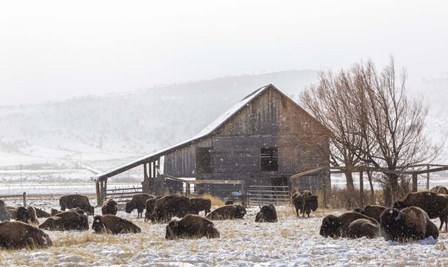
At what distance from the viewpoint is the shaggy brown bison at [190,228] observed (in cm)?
1636

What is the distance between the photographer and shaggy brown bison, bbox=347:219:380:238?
50.8 feet

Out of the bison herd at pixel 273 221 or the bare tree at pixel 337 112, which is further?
the bare tree at pixel 337 112

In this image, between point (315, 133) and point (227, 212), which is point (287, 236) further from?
point (315, 133)

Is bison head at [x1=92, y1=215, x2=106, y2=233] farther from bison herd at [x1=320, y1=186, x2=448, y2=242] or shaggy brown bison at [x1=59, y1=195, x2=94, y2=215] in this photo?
shaggy brown bison at [x1=59, y1=195, x2=94, y2=215]

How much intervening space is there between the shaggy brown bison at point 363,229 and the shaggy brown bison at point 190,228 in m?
3.29

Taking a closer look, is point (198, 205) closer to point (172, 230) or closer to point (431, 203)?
point (172, 230)

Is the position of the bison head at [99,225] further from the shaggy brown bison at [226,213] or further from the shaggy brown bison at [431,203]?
the shaggy brown bison at [431,203]

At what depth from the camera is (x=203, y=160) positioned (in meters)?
44.7

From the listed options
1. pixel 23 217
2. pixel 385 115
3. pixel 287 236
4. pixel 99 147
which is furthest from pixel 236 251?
pixel 99 147

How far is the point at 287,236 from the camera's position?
16453 millimetres

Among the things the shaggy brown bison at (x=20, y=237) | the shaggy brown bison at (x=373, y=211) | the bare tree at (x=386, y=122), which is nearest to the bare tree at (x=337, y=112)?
the bare tree at (x=386, y=122)

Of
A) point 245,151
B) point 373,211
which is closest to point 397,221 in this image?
point 373,211

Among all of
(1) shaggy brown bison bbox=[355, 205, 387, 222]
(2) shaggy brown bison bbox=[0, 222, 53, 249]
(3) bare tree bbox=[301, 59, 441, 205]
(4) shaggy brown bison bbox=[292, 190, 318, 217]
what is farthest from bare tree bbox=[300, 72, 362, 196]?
(2) shaggy brown bison bbox=[0, 222, 53, 249]

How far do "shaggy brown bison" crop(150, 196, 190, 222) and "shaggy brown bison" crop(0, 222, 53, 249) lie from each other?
30.4ft
